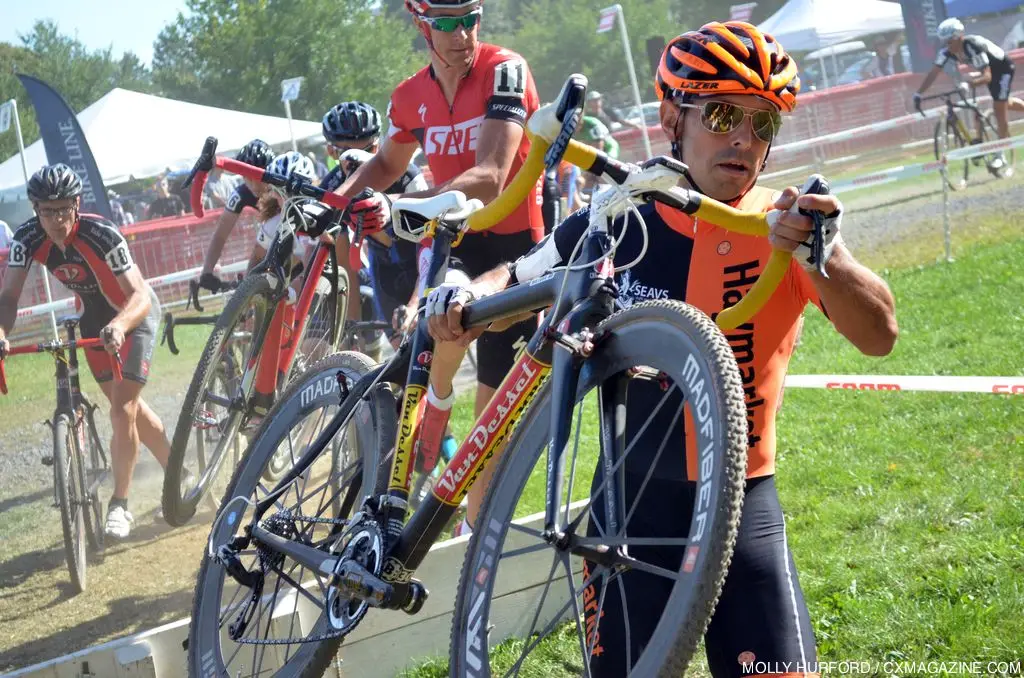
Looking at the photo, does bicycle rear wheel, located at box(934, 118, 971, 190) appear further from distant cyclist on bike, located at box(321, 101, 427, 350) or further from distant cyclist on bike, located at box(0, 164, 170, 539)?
distant cyclist on bike, located at box(0, 164, 170, 539)

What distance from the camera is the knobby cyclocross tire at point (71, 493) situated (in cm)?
633

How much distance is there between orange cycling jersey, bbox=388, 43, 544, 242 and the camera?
15.1 ft

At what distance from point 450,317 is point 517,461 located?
53 cm

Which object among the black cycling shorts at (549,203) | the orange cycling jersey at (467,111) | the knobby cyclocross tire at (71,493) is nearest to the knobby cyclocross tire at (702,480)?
the orange cycling jersey at (467,111)

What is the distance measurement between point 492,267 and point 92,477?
13.6 feet

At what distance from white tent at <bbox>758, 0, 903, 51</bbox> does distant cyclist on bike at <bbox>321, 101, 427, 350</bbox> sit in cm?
2847

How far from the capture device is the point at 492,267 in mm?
4867

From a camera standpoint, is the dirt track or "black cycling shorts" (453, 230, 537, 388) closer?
"black cycling shorts" (453, 230, 537, 388)

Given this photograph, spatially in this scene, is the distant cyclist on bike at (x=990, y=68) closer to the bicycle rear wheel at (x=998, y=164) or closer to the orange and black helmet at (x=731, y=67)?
the bicycle rear wheel at (x=998, y=164)

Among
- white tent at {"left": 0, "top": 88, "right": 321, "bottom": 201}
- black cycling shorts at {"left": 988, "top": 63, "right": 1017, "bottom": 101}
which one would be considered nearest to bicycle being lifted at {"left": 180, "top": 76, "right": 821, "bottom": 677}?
black cycling shorts at {"left": 988, "top": 63, "right": 1017, "bottom": 101}

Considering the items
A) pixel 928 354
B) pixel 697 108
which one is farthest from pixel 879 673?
pixel 928 354

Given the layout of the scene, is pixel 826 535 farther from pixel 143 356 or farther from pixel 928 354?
pixel 143 356

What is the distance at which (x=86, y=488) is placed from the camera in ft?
22.4

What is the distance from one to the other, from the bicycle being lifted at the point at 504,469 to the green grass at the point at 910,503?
0.42 m
